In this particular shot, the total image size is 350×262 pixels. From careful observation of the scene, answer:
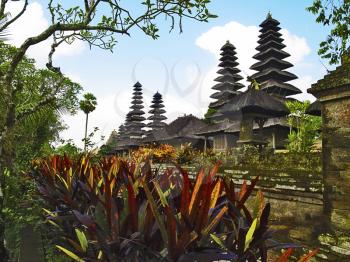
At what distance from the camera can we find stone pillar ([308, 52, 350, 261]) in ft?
15.8

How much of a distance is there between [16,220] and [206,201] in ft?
15.1

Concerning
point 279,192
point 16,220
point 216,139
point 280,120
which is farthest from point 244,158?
point 216,139

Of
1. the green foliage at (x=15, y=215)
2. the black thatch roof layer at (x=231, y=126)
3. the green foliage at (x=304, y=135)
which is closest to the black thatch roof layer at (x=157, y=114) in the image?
the black thatch roof layer at (x=231, y=126)

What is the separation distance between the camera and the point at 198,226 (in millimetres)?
1879

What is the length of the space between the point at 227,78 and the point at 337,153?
4970 cm

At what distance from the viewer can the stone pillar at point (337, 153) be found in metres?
4.82

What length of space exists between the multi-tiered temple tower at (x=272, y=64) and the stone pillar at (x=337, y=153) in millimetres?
39816

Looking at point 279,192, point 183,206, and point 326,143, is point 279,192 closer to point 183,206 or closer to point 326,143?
point 326,143

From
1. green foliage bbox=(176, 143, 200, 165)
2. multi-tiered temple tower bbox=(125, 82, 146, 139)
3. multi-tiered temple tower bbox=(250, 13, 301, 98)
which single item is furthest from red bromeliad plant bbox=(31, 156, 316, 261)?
multi-tiered temple tower bbox=(125, 82, 146, 139)

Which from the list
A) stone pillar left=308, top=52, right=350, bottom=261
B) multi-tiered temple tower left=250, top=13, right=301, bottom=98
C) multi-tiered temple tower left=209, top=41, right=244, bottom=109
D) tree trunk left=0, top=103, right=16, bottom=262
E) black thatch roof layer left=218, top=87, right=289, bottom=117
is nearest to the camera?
tree trunk left=0, top=103, right=16, bottom=262

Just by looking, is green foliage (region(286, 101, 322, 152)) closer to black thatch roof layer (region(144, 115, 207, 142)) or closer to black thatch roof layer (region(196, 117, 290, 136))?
black thatch roof layer (region(196, 117, 290, 136))

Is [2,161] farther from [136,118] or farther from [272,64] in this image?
[136,118]

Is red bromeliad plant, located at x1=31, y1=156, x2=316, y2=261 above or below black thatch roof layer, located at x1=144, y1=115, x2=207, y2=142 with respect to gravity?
below

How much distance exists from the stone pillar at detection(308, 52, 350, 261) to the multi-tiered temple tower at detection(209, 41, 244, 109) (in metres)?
42.0
